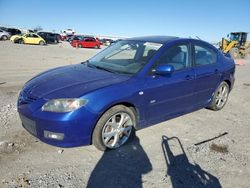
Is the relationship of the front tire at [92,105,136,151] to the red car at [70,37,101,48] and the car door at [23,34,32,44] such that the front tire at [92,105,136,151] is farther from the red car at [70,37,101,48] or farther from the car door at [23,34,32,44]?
the red car at [70,37,101,48]

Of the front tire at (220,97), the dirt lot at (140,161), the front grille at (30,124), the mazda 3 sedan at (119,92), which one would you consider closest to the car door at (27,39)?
the dirt lot at (140,161)

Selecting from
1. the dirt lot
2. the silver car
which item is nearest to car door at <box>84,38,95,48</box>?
the silver car

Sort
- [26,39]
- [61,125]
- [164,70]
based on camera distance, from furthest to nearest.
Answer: [26,39] < [164,70] < [61,125]

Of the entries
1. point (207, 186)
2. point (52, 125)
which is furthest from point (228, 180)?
point (52, 125)

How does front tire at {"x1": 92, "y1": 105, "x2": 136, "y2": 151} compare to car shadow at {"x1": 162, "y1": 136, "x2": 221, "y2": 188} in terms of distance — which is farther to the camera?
front tire at {"x1": 92, "y1": 105, "x2": 136, "y2": 151}

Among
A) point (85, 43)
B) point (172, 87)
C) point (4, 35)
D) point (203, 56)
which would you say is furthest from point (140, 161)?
point (4, 35)

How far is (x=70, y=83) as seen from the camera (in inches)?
153

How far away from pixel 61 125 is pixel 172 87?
206cm

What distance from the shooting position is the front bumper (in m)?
3.42

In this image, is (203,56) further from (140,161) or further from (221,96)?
(140,161)

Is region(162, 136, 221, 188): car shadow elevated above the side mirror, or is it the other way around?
the side mirror

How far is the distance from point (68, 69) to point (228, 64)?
3.74 m

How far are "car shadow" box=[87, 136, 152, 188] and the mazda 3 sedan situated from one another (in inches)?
7.0

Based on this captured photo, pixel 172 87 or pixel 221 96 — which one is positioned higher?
pixel 172 87
